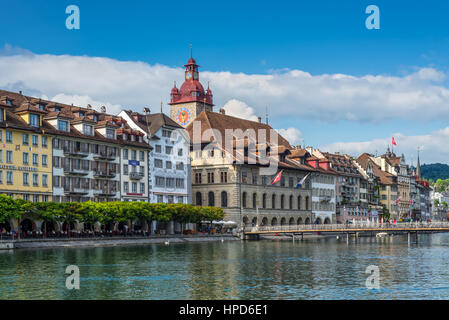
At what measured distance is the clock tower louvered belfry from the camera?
150500 mm

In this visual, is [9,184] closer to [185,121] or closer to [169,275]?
[169,275]

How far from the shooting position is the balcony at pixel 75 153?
9056cm

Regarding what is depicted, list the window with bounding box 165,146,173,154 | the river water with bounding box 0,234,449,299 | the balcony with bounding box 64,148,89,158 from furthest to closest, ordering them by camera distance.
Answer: the window with bounding box 165,146,173,154 < the balcony with bounding box 64,148,89,158 < the river water with bounding box 0,234,449,299

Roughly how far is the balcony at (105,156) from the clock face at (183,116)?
173 feet

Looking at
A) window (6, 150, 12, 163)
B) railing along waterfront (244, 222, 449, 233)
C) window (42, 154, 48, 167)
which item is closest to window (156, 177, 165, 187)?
railing along waterfront (244, 222, 449, 233)

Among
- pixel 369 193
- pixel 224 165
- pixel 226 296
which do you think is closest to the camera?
pixel 226 296

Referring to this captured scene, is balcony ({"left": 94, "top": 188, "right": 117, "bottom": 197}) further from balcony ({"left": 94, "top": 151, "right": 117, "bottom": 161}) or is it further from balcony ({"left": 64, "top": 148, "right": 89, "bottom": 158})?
balcony ({"left": 64, "top": 148, "right": 89, "bottom": 158})

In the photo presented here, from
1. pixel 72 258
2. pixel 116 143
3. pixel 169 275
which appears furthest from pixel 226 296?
pixel 116 143

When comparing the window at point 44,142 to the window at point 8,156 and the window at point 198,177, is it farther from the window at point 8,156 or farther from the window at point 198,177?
the window at point 198,177

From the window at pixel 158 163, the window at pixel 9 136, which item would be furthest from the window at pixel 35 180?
→ the window at pixel 158 163

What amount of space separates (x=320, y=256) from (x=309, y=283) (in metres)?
24.0

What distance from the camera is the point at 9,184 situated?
271ft

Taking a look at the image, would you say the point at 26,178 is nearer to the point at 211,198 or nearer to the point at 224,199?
the point at 211,198

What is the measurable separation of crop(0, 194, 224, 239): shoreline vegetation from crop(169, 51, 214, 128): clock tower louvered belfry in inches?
1872
